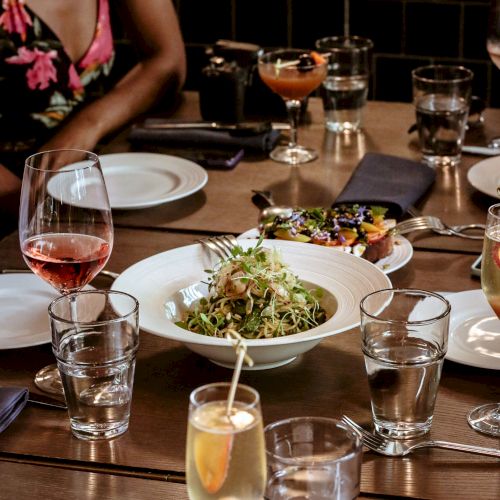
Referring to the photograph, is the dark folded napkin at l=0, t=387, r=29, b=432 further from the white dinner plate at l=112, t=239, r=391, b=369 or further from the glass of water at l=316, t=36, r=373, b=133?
the glass of water at l=316, t=36, r=373, b=133

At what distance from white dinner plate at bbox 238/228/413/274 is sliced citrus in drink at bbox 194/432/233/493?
732mm

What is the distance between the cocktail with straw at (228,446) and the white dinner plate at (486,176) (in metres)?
1.10

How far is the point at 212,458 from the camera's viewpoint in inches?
A: 30.6

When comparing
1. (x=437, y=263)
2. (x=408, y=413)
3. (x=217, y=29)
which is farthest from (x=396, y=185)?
(x=217, y=29)

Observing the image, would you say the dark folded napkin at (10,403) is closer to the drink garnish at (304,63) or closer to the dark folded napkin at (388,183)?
the dark folded napkin at (388,183)

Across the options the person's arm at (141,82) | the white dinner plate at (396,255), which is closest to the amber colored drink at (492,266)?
the white dinner plate at (396,255)

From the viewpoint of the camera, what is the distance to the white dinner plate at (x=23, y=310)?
1297 mm

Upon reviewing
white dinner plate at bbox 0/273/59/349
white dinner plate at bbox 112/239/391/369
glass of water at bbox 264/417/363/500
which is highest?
glass of water at bbox 264/417/363/500

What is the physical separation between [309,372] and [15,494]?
0.39 metres

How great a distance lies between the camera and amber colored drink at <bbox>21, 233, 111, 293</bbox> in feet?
3.98

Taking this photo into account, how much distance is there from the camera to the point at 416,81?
2057mm

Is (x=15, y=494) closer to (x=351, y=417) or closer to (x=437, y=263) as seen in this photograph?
(x=351, y=417)

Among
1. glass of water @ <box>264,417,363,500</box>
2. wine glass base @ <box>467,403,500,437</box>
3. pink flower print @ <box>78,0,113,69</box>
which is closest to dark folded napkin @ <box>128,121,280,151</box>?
pink flower print @ <box>78,0,113,69</box>

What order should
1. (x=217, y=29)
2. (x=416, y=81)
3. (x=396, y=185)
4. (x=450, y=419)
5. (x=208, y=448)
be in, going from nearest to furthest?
(x=208, y=448), (x=450, y=419), (x=396, y=185), (x=416, y=81), (x=217, y=29)
